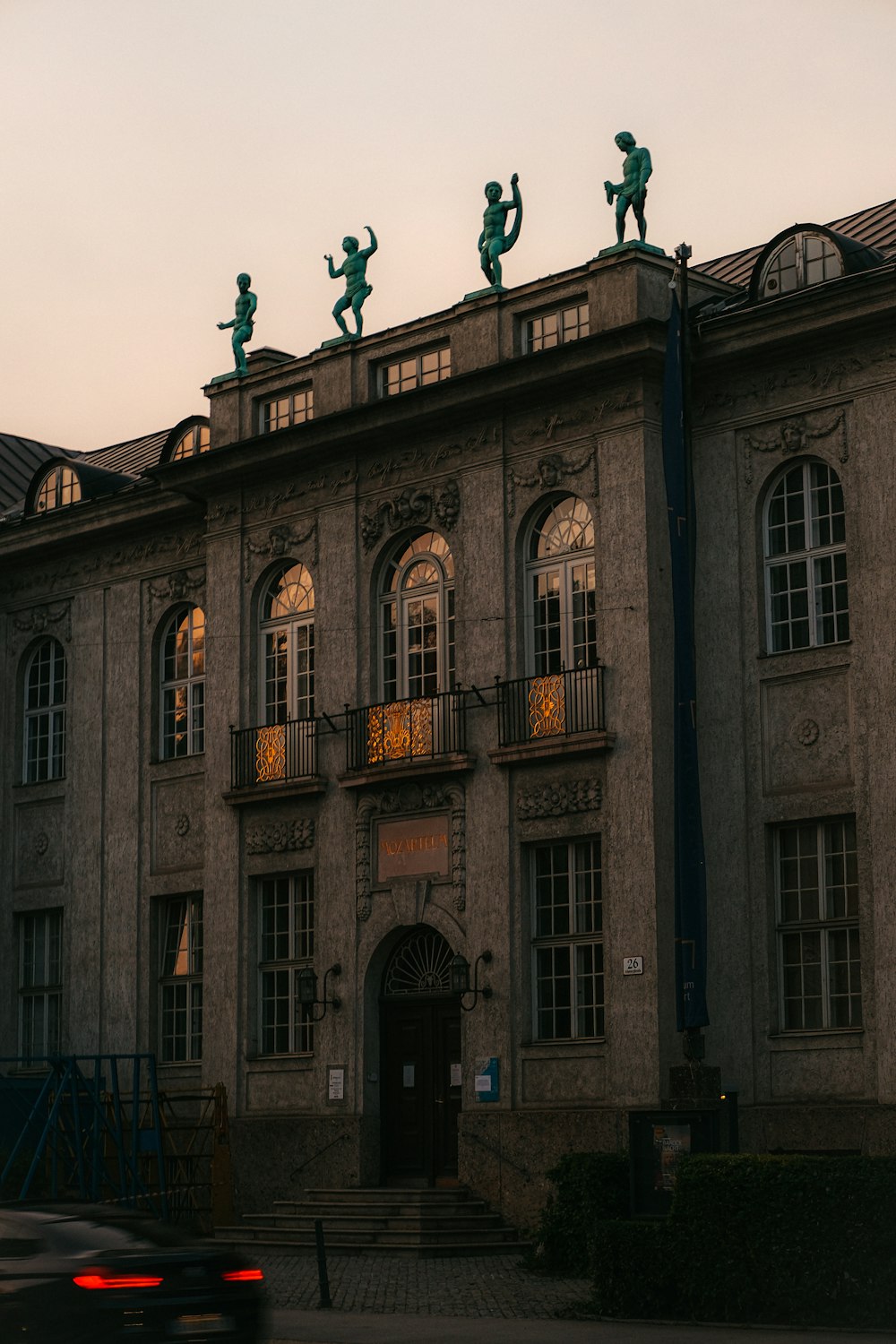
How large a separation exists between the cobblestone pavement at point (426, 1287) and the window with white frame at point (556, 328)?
460 inches

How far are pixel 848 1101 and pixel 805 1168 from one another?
538 centimetres

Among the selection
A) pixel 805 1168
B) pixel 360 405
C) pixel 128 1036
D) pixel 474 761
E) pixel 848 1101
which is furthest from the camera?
pixel 128 1036

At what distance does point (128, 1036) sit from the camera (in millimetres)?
32062

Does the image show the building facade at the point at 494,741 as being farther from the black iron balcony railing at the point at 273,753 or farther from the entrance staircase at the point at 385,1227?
the entrance staircase at the point at 385,1227

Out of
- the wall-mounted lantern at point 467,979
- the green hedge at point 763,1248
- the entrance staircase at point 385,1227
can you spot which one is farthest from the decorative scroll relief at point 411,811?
the green hedge at point 763,1248

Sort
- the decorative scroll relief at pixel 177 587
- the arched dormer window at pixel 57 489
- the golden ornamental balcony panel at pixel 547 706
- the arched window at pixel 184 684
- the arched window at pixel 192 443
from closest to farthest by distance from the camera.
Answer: the golden ornamental balcony panel at pixel 547 706 → the arched window at pixel 184 684 → the decorative scroll relief at pixel 177 587 → the arched window at pixel 192 443 → the arched dormer window at pixel 57 489

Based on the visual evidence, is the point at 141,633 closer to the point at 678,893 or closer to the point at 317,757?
the point at 317,757

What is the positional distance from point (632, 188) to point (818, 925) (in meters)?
9.99

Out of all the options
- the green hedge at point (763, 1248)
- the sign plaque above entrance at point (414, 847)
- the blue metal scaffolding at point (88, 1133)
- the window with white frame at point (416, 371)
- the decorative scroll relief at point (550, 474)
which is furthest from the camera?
the window with white frame at point (416, 371)

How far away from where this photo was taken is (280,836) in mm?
29812

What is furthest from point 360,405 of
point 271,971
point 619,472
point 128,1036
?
point 128,1036

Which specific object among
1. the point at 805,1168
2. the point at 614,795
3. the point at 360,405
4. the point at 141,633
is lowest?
the point at 805,1168

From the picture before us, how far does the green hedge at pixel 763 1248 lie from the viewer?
17734mm

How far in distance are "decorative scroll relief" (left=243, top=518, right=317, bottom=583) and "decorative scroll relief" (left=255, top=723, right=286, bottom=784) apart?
2.53 m
